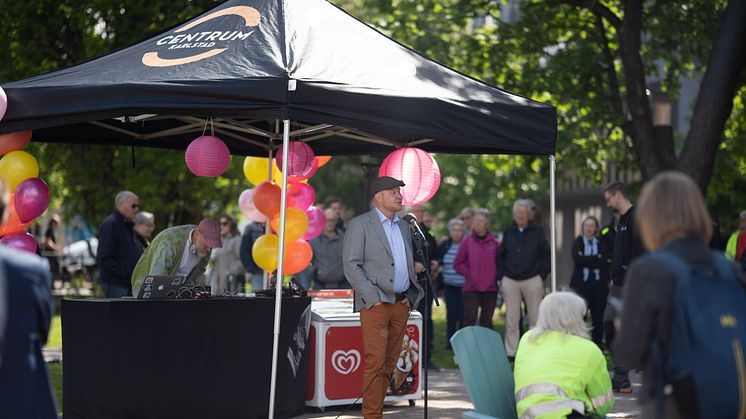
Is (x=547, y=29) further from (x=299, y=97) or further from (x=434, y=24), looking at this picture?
(x=299, y=97)

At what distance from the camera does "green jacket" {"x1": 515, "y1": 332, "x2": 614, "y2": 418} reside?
554 centimetres

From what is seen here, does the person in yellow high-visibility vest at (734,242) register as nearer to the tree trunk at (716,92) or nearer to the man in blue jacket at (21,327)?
the tree trunk at (716,92)

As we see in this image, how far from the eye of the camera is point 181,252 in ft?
30.6

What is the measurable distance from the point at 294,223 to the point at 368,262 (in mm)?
1741

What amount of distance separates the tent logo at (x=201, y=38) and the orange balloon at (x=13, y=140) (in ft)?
4.22

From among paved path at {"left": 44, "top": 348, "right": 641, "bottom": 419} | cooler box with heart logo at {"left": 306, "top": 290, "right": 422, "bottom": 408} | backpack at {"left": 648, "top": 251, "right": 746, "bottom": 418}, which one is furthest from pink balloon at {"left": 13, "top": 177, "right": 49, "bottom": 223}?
backpack at {"left": 648, "top": 251, "right": 746, "bottom": 418}

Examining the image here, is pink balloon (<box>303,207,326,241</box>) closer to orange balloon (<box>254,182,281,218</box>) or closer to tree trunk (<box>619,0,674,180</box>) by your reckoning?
orange balloon (<box>254,182,281,218</box>)

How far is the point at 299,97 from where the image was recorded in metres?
7.42

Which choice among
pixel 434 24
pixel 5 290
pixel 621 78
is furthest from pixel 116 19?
pixel 5 290

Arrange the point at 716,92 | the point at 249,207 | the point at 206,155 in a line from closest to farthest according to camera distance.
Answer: the point at 206,155 → the point at 249,207 → the point at 716,92

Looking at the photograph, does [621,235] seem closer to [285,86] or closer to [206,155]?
[206,155]

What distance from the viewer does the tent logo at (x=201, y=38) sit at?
8.10 meters

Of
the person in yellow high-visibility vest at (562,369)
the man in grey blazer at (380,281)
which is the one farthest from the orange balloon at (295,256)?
the person in yellow high-visibility vest at (562,369)

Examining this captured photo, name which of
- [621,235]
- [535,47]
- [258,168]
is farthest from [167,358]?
[535,47]
